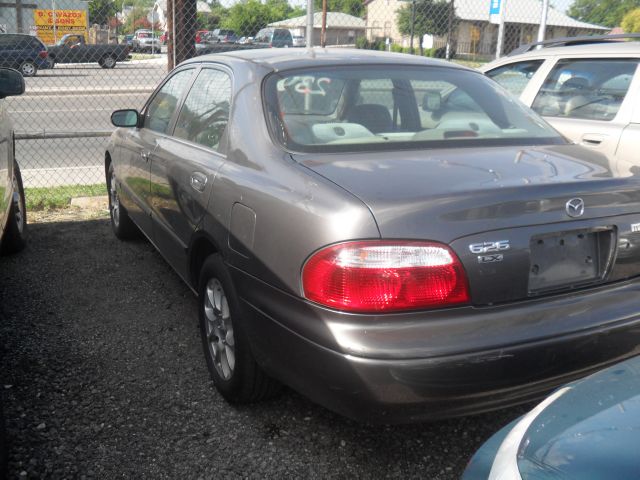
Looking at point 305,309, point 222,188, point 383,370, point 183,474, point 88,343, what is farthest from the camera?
point 88,343

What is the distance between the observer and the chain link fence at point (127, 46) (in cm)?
844

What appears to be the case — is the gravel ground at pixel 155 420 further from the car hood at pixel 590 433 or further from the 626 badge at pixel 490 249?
the car hood at pixel 590 433

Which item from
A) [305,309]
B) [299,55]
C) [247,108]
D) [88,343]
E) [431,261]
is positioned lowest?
[88,343]

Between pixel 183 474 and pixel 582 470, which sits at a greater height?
pixel 582 470

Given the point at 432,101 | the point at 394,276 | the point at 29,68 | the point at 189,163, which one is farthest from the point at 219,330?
the point at 29,68

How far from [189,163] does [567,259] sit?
199 centimetres

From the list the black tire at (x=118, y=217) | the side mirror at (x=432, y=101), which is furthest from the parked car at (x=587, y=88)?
the black tire at (x=118, y=217)

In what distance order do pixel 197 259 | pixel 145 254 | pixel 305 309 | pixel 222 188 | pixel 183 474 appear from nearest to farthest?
pixel 305 309 → pixel 183 474 → pixel 222 188 → pixel 197 259 → pixel 145 254

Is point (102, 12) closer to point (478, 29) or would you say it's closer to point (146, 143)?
point (478, 29)

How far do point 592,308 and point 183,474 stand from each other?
173cm

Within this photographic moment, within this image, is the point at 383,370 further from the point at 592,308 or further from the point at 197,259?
the point at 197,259

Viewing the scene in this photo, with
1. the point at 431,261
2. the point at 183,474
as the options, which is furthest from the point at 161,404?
the point at 431,261

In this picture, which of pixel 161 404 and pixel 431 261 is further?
pixel 161 404

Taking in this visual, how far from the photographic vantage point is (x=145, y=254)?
5.61 metres
